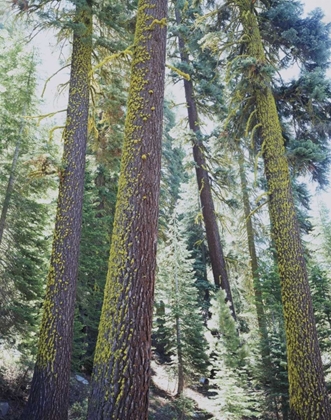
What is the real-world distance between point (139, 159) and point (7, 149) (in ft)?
21.3

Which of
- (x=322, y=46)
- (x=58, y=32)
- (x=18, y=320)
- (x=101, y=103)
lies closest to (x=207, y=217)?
(x=101, y=103)

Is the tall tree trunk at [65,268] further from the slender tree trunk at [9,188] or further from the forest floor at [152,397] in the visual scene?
the slender tree trunk at [9,188]

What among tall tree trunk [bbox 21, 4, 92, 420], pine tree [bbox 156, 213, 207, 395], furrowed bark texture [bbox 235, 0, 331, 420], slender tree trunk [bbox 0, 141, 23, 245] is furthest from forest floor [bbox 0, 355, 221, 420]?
slender tree trunk [bbox 0, 141, 23, 245]

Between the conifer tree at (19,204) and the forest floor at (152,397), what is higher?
the conifer tree at (19,204)

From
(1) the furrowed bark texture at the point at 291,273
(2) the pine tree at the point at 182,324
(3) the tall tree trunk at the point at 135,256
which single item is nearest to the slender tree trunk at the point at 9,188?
(3) the tall tree trunk at the point at 135,256

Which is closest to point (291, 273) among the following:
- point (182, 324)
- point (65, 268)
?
point (65, 268)

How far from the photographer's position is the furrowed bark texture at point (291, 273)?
4.88 m

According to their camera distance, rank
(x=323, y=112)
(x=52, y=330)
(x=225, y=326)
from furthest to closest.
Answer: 1. (x=323, y=112)
2. (x=225, y=326)
3. (x=52, y=330)

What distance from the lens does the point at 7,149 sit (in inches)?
337

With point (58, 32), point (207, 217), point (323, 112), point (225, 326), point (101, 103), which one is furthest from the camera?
point (207, 217)

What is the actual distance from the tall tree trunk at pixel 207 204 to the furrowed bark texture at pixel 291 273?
410 cm

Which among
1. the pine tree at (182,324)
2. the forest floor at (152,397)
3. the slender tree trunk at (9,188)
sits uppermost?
the slender tree trunk at (9,188)

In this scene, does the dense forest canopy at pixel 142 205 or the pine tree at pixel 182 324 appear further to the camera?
the pine tree at pixel 182 324

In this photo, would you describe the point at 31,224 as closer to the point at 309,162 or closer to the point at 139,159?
the point at 139,159
